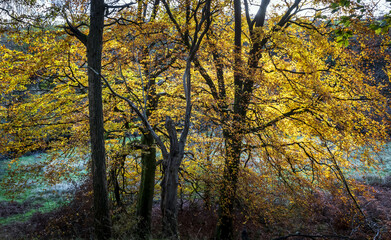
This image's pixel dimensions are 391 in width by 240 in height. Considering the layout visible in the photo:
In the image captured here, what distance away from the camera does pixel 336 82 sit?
7.74 metres

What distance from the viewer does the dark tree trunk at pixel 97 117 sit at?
6.11 meters

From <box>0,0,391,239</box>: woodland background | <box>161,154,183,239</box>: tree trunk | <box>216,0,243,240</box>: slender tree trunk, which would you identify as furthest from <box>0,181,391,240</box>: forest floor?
<box>161,154,183,239</box>: tree trunk

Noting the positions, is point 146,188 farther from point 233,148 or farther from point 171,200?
point 171,200

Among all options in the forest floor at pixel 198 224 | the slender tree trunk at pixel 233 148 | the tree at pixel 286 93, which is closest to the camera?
the tree at pixel 286 93

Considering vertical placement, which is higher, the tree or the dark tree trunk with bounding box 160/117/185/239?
the tree

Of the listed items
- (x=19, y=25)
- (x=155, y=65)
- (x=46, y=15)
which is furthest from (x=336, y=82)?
(x=19, y=25)

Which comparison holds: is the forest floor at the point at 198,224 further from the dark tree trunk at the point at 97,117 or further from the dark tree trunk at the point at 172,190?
the dark tree trunk at the point at 172,190

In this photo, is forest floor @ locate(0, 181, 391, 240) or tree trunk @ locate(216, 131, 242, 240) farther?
forest floor @ locate(0, 181, 391, 240)

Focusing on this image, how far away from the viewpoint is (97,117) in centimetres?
624

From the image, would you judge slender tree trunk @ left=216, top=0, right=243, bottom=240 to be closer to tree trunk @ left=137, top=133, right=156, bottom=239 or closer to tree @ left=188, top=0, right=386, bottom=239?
tree @ left=188, top=0, right=386, bottom=239

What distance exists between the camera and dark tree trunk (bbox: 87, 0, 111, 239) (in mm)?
6109

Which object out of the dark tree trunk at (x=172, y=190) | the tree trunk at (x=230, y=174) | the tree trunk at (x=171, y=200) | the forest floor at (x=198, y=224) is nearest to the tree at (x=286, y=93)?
the tree trunk at (x=230, y=174)

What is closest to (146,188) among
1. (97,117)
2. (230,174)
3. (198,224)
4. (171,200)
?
(198,224)

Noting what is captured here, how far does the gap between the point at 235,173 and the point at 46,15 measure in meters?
6.44
